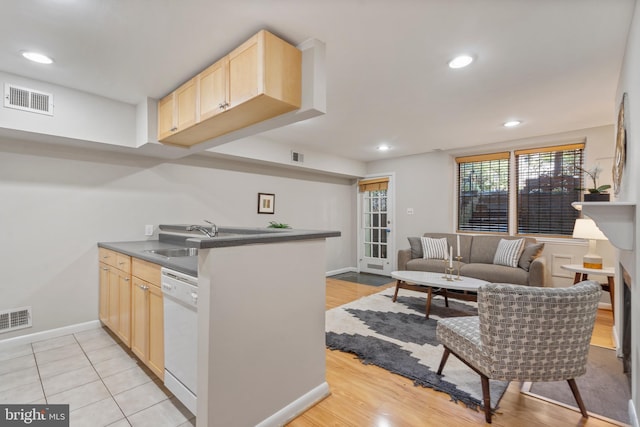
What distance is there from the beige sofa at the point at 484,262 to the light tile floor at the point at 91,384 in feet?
12.5

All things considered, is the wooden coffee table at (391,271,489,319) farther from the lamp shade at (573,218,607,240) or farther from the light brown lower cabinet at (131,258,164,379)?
the light brown lower cabinet at (131,258,164,379)

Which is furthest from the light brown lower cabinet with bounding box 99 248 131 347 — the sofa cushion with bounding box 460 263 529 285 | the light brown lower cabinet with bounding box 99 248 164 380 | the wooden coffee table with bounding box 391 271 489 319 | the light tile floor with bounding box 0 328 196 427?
the sofa cushion with bounding box 460 263 529 285

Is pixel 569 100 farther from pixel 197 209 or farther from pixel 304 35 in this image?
pixel 197 209

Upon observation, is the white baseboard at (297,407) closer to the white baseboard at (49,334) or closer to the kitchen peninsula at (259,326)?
the kitchen peninsula at (259,326)

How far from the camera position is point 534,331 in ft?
5.25

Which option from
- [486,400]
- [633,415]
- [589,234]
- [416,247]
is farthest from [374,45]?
[416,247]

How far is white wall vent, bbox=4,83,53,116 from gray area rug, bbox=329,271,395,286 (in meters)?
4.72

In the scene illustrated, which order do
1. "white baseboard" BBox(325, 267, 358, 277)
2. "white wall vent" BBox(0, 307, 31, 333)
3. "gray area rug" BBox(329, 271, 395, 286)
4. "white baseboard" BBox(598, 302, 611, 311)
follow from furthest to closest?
1. "white baseboard" BBox(325, 267, 358, 277)
2. "gray area rug" BBox(329, 271, 395, 286)
3. "white baseboard" BBox(598, 302, 611, 311)
4. "white wall vent" BBox(0, 307, 31, 333)

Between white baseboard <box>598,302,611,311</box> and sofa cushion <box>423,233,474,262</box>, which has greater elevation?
sofa cushion <box>423,233,474,262</box>

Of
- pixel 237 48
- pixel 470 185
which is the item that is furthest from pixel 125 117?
pixel 470 185

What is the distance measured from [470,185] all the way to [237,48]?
4674mm

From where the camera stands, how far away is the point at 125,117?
9.58 feet

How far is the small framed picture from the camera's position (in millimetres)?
4676

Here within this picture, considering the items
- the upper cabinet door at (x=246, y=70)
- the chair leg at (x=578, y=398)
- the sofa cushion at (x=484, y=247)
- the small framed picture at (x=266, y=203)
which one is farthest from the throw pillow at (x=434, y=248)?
the upper cabinet door at (x=246, y=70)
